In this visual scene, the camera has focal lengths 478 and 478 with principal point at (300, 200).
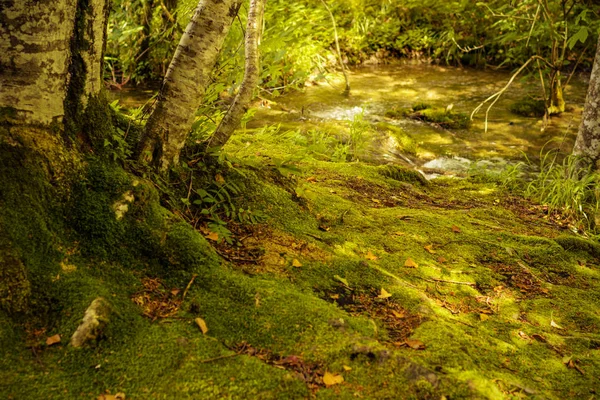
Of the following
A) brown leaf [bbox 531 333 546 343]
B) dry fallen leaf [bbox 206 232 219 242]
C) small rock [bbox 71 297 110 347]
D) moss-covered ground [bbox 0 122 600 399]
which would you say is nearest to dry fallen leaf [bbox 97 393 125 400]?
moss-covered ground [bbox 0 122 600 399]

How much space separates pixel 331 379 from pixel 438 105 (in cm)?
946

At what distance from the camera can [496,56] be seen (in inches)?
523

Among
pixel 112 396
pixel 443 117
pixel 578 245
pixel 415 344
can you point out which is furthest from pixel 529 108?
pixel 112 396

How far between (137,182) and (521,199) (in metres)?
4.76

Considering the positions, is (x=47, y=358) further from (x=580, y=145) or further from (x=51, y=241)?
(x=580, y=145)

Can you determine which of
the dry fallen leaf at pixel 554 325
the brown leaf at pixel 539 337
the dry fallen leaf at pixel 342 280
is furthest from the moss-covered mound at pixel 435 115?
the dry fallen leaf at pixel 342 280

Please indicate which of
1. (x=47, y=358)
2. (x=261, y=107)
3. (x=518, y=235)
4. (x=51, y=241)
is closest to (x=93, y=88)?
(x=51, y=241)

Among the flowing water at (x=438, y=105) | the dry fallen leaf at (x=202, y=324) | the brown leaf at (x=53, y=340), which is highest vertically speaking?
the brown leaf at (x=53, y=340)

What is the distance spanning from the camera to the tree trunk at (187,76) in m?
2.50

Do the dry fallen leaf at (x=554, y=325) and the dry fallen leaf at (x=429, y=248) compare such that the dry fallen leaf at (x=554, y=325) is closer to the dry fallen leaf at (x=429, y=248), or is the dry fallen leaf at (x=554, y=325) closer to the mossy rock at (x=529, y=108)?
the dry fallen leaf at (x=429, y=248)

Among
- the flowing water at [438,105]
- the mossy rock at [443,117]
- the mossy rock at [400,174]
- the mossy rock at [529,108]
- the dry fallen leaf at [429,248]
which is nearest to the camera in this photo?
the dry fallen leaf at [429,248]

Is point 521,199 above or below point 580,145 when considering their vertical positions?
below

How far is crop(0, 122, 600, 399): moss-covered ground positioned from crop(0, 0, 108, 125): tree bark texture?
24 cm

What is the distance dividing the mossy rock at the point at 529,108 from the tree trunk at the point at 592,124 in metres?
4.71
